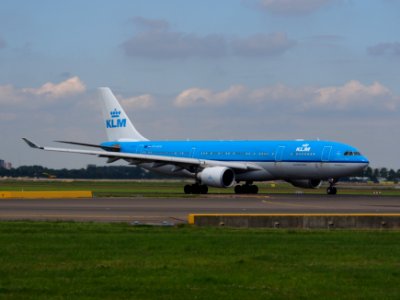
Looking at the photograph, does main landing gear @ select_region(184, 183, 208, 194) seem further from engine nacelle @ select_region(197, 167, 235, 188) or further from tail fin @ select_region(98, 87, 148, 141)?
tail fin @ select_region(98, 87, 148, 141)

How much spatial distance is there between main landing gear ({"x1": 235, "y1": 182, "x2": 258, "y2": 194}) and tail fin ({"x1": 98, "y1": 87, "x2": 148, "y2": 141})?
12.5 metres

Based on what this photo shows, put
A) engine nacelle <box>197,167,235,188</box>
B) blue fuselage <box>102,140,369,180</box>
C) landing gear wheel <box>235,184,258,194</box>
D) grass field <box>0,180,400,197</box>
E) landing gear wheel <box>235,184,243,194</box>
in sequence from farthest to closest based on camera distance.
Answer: grass field <box>0,180,400,197</box> → landing gear wheel <box>235,184,243,194</box> → landing gear wheel <box>235,184,258,194</box> → engine nacelle <box>197,167,235,188</box> → blue fuselage <box>102,140,369,180</box>

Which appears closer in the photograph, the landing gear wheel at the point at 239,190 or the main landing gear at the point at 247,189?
the main landing gear at the point at 247,189

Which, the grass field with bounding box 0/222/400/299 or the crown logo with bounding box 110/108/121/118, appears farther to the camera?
the crown logo with bounding box 110/108/121/118

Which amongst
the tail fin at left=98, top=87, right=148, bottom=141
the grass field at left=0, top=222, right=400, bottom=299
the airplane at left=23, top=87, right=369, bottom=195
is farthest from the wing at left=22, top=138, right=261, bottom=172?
the grass field at left=0, top=222, right=400, bottom=299

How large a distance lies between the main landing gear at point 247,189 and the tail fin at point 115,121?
1246 centimetres

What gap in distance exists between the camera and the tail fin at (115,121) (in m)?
73.5

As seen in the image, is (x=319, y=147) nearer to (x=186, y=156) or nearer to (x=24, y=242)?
(x=186, y=156)

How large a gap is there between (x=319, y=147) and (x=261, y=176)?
16.9 feet

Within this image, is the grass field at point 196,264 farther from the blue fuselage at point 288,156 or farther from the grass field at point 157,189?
the grass field at point 157,189

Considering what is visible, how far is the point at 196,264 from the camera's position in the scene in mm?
16578

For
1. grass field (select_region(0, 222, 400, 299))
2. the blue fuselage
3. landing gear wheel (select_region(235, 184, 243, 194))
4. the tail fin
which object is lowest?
grass field (select_region(0, 222, 400, 299))

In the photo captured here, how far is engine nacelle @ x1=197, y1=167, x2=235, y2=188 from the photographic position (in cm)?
5950

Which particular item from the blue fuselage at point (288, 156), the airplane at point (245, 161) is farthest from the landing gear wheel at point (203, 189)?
the blue fuselage at point (288, 156)
